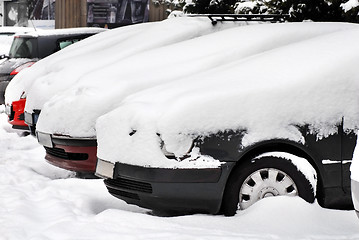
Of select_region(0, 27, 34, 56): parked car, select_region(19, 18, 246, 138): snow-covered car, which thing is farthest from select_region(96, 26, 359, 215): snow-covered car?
select_region(0, 27, 34, 56): parked car

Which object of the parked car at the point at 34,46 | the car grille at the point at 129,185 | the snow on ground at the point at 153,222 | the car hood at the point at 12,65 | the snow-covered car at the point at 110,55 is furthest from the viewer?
the car hood at the point at 12,65

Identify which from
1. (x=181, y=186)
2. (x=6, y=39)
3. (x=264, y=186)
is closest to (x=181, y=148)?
(x=181, y=186)

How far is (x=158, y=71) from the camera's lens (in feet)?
20.1

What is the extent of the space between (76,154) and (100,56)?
1.88 metres

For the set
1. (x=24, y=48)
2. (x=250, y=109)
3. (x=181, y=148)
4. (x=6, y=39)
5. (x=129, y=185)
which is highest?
(x=250, y=109)

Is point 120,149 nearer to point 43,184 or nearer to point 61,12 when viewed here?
point 43,184

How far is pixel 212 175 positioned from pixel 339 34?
5.42ft

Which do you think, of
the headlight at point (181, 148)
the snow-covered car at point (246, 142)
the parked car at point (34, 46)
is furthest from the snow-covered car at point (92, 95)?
the parked car at point (34, 46)

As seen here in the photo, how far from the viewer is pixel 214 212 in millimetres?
4816

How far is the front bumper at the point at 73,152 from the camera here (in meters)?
5.88

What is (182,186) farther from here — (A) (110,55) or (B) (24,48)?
(B) (24,48)

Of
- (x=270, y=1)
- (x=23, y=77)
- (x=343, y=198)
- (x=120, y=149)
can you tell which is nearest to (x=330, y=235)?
(x=343, y=198)

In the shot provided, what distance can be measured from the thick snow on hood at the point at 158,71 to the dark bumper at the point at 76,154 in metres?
0.08

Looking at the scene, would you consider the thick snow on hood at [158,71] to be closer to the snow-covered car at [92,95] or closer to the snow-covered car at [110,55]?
the snow-covered car at [92,95]
